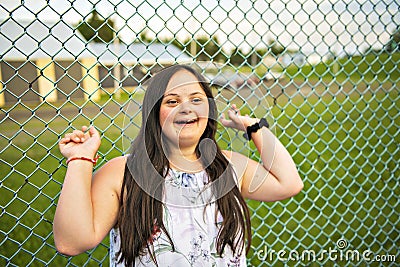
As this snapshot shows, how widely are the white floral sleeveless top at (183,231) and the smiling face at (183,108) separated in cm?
17

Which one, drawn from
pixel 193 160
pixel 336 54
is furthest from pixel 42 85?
pixel 193 160

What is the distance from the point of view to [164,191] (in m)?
1.59

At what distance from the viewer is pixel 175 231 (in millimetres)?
1572

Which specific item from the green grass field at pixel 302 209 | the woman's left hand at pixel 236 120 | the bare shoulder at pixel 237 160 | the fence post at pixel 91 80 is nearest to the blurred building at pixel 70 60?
the fence post at pixel 91 80

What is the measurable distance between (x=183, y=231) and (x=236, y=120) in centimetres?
50

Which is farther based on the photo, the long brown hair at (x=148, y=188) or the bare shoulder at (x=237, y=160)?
the bare shoulder at (x=237, y=160)

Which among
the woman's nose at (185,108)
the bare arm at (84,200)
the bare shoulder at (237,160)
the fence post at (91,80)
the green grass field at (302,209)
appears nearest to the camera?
the bare arm at (84,200)

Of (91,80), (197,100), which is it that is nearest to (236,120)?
(197,100)

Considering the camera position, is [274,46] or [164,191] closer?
[164,191]

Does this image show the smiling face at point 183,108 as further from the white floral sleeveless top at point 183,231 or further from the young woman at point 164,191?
the white floral sleeveless top at point 183,231

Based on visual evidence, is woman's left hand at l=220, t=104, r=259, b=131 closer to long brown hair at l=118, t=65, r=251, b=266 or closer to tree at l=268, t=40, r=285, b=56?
long brown hair at l=118, t=65, r=251, b=266

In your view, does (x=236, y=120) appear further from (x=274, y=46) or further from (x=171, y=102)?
(x=274, y=46)

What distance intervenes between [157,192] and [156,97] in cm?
33

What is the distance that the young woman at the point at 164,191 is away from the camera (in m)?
1.42
